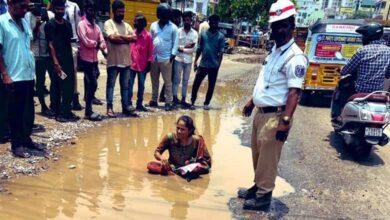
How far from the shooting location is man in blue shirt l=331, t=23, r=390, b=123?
5742 millimetres

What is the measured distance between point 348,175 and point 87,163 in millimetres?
3275

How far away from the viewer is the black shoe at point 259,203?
3.96 m

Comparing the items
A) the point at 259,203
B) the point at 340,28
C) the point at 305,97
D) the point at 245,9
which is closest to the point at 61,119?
the point at 259,203

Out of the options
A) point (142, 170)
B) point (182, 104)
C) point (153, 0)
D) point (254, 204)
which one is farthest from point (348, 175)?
point (153, 0)

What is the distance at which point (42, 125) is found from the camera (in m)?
6.08

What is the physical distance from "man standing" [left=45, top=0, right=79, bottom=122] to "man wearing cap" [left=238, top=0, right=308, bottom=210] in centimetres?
325

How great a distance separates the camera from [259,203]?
3.96 meters

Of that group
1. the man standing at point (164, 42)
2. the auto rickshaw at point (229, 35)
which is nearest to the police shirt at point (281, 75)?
the man standing at point (164, 42)

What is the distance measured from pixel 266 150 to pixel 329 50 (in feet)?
20.8

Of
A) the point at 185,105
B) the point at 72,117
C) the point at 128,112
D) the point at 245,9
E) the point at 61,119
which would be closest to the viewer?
the point at 61,119

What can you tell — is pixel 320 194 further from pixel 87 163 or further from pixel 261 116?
pixel 87 163

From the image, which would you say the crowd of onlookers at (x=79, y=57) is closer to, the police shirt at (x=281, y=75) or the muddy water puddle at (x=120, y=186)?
the muddy water puddle at (x=120, y=186)

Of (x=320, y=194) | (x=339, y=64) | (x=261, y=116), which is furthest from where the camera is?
(x=339, y=64)

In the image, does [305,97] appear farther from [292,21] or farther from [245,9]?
[245,9]
